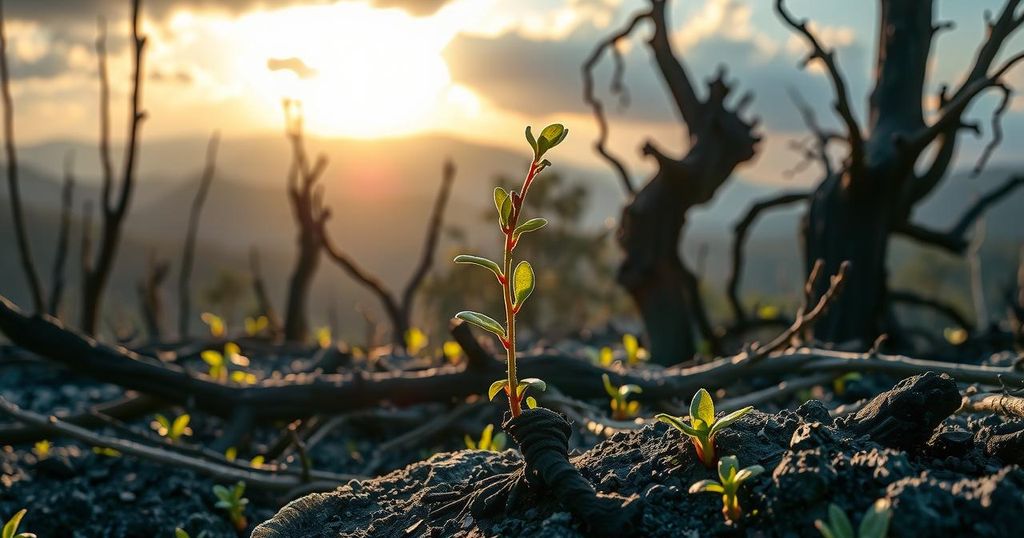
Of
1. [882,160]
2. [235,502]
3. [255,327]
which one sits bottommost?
[255,327]

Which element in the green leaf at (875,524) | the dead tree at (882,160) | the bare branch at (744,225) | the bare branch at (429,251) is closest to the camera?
the green leaf at (875,524)

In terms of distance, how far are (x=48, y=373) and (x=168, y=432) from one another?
8.97ft

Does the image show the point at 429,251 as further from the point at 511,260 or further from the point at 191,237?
the point at 511,260

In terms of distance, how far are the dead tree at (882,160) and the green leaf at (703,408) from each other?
3.74 m

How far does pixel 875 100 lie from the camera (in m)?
6.19

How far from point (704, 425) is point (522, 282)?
51 cm

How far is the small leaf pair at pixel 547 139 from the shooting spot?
1762 millimetres

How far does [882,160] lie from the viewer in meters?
5.52

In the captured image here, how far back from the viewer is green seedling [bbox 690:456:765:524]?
1.62 metres

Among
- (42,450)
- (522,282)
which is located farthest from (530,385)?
(42,450)

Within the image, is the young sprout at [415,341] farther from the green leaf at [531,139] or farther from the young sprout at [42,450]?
the green leaf at [531,139]

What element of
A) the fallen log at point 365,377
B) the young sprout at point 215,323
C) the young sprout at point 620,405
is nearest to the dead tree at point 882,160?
the fallen log at point 365,377

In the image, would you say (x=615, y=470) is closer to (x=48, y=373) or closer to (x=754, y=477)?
(x=754, y=477)

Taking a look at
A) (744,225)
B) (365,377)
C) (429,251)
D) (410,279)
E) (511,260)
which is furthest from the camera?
(429,251)
